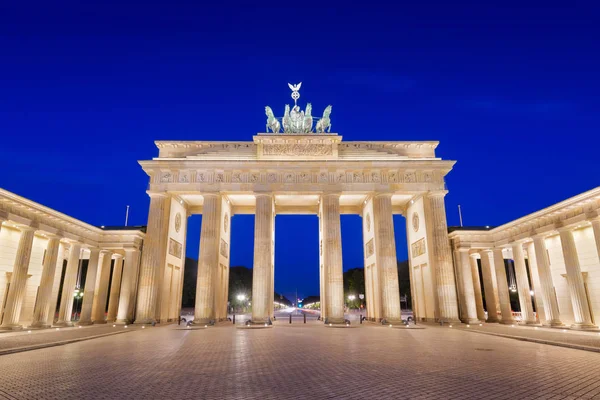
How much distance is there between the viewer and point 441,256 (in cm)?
3300

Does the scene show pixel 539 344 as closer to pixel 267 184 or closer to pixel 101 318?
pixel 267 184

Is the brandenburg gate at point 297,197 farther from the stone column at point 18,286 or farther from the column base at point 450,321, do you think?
the stone column at point 18,286

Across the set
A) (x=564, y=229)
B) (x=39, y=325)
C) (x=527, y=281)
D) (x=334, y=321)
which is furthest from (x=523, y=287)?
(x=39, y=325)

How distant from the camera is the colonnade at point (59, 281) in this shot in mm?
26484

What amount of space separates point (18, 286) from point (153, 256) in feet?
33.0

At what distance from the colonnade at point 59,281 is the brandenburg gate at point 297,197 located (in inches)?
105

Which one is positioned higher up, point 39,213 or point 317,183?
point 317,183

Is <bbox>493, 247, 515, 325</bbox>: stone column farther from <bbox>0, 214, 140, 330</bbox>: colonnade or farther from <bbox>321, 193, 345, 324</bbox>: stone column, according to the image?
<bbox>0, 214, 140, 330</bbox>: colonnade

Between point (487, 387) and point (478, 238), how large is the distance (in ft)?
99.0

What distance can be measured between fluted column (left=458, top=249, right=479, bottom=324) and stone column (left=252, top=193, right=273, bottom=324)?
1890 centimetres

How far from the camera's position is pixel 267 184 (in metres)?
34.9

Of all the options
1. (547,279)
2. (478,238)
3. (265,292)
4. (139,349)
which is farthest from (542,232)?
(139,349)

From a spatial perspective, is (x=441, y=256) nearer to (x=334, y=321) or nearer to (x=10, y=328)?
(x=334, y=321)

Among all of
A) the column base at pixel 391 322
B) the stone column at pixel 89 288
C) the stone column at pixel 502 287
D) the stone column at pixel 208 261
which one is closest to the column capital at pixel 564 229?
the stone column at pixel 502 287
